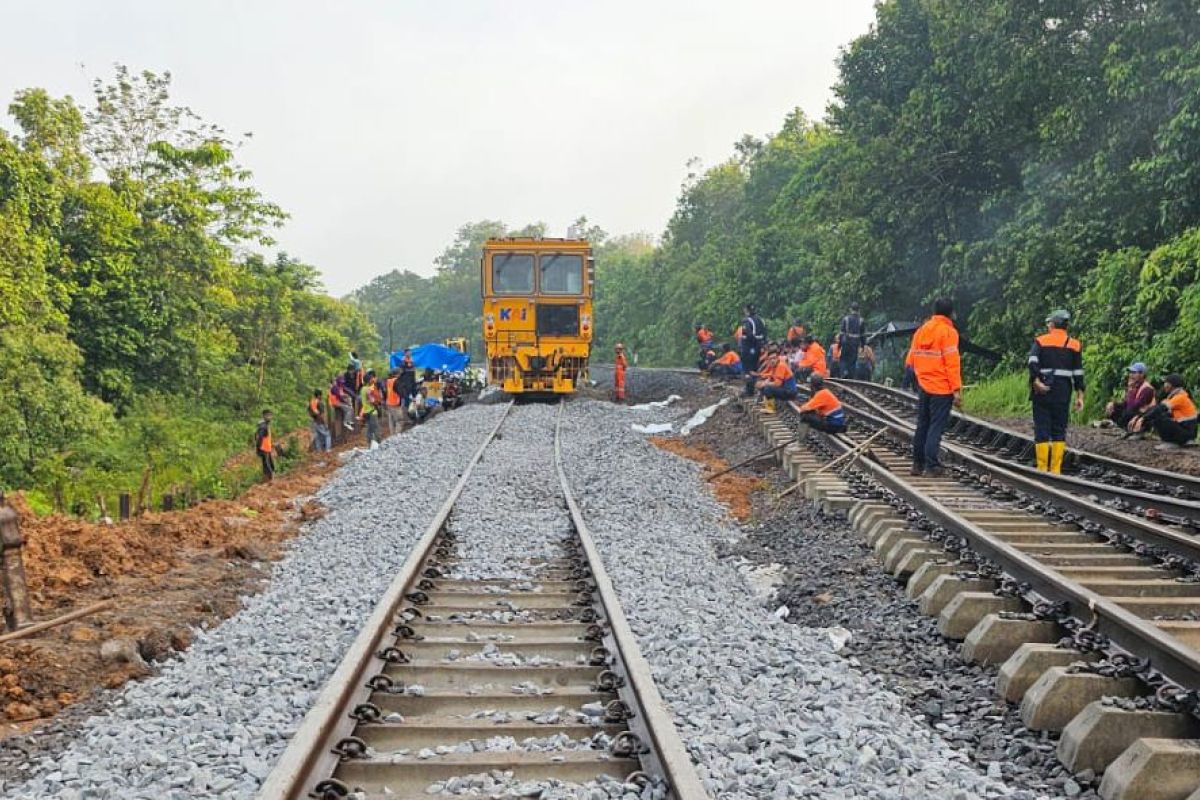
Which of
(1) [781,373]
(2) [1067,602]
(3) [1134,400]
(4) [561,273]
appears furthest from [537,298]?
(2) [1067,602]

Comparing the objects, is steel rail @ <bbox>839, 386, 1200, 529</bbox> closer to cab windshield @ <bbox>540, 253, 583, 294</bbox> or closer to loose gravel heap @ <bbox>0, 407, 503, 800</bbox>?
loose gravel heap @ <bbox>0, 407, 503, 800</bbox>

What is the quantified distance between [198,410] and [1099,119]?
21.7 meters

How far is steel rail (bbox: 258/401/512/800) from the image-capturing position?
3289 mm

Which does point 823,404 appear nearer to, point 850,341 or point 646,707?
point 646,707

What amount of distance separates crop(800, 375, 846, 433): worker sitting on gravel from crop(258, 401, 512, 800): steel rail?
7103 mm

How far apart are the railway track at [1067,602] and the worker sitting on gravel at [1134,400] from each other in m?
4.40

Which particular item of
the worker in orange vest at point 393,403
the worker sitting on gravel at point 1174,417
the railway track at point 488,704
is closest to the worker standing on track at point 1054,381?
the worker sitting on gravel at point 1174,417

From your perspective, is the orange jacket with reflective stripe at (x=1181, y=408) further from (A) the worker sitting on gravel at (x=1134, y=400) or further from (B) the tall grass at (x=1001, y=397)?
(B) the tall grass at (x=1001, y=397)

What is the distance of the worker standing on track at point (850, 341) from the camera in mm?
21359

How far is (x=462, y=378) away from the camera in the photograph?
2694 centimetres

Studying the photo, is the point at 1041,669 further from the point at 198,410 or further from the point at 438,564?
the point at 198,410

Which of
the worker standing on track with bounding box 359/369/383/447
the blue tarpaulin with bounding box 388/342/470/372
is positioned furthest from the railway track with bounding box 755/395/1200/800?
the blue tarpaulin with bounding box 388/342/470/372

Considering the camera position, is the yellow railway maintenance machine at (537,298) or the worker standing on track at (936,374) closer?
the worker standing on track at (936,374)

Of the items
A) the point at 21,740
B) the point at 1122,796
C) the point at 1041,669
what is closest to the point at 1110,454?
the point at 1041,669
